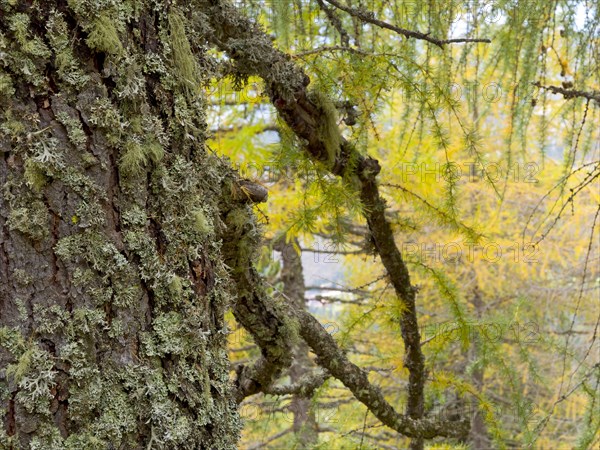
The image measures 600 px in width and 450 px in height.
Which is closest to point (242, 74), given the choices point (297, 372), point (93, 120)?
point (93, 120)

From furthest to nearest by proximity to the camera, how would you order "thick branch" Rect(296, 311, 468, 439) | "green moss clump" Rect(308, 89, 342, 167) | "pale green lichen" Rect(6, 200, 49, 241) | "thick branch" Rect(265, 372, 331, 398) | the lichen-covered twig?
"thick branch" Rect(265, 372, 331, 398) < "thick branch" Rect(296, 311, 468, 439) < "green moss clump" Rect(308, 89, 342, 167) < the lichen-covered twig < "pale green lichen" Rect(6, 200, 49, 241)

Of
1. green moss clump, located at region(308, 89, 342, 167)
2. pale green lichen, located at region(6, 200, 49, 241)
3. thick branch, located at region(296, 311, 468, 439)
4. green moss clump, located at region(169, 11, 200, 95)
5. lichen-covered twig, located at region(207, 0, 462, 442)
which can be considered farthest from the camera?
thick branch, located at region(296, 311, 468, 439)

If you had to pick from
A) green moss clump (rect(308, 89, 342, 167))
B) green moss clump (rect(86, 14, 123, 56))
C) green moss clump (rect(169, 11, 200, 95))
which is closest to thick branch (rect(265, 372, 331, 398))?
green moss clump (rect(308, 89, 342, 167))

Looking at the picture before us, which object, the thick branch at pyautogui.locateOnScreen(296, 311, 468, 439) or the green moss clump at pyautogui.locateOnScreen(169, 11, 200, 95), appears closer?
the green moss clump at pyautogui.locateOnScreen(169, 11, 200, 95)

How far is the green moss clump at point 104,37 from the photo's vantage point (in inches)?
28.1

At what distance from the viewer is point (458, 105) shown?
1.56 meters

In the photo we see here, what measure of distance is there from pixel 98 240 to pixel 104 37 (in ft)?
0.77

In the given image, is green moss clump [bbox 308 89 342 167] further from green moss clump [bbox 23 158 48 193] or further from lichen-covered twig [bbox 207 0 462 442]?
green moss clump [bbox 23 158 48 193]

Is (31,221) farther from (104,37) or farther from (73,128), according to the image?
(104,37)

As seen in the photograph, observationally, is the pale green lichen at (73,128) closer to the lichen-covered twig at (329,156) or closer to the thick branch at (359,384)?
the lichen-covered twig at (329,156)

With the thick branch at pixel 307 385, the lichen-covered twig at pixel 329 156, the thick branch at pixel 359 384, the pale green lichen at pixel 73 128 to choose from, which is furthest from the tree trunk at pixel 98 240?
the thick branch at pixel 307 385

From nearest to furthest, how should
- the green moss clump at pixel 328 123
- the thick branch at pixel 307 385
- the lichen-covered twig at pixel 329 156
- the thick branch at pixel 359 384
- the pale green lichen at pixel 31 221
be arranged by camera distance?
the pale green lichen at pixel 31 221 < the lichen-covered twig at pixel 329 156 < the green moss clump at pixel 328 123 < the thick branch at pixel 359 384 < the thick branch at pixel 307 385

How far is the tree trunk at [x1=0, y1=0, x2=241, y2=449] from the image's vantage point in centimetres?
68

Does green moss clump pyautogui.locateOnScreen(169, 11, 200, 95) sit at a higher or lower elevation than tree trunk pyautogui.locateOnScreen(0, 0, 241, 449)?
higher
